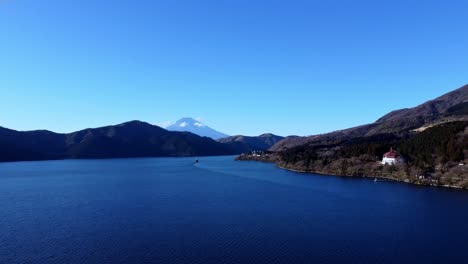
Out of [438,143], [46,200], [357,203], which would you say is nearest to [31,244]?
[46,200]

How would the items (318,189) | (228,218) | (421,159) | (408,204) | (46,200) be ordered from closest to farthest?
(228,218) → (408,204) → (46,200) → (318,189) → (421,159)

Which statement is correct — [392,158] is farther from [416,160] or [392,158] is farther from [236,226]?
[236,226]

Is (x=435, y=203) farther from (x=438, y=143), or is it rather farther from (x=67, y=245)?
(x=67, y=245)

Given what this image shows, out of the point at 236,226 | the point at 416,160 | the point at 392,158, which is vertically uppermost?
the point at 392,158

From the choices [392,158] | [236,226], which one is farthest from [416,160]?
[236,226]

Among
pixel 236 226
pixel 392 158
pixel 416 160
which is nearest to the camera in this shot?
pixel 236 226

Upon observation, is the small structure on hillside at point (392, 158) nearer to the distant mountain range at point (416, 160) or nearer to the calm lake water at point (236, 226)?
the distant mountain range at point (416, 160)

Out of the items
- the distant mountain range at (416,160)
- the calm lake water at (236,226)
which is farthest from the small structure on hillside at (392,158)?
the calm lake water at (236,226)

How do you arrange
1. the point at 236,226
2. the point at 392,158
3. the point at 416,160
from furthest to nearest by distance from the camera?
the point at 392,158 < the point at 416,160 < the point at 236,226
